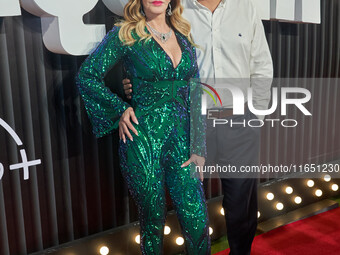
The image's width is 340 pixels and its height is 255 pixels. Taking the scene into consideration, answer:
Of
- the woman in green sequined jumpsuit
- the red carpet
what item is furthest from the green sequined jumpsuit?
Result: the red carpet

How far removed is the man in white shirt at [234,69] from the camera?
1.92m

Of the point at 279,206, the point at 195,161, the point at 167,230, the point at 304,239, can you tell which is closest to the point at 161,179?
the point at 195,161

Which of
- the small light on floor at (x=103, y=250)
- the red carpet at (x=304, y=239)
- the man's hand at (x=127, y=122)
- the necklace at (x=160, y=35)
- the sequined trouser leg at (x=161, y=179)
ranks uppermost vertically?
the necklace at (x=160, y=35)

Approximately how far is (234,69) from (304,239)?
1219 millimetres

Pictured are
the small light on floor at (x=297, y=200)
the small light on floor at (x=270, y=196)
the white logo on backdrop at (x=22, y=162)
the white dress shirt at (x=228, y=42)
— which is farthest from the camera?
the small light on floor at (x=297, y=200)

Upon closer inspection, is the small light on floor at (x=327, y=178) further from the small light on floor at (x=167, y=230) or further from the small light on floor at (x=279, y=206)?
the small light on floor at (x=167, y=230)

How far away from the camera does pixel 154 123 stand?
5.32 ft

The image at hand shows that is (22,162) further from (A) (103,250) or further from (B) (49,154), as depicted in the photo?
(A) (103,250)

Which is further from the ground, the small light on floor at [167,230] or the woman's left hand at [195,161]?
the woman's left hand at [195,161]

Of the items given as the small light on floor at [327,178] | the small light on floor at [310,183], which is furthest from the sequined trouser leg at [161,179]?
the small light on floor at [327,178]

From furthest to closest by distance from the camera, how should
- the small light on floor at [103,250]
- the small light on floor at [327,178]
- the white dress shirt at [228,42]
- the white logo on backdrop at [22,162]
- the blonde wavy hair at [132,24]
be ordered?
the small light on floor at [327,178] → the small light on floor at [103,250] → the white dress shirt at [228,42] → the white logo on backdrop at [22,162] → the blonde wavy hair at [132,24]

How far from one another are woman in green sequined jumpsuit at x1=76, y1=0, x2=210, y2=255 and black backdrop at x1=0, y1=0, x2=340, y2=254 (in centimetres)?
29

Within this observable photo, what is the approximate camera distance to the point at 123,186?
2.17 meters

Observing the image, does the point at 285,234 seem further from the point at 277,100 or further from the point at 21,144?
the point at 21,144
